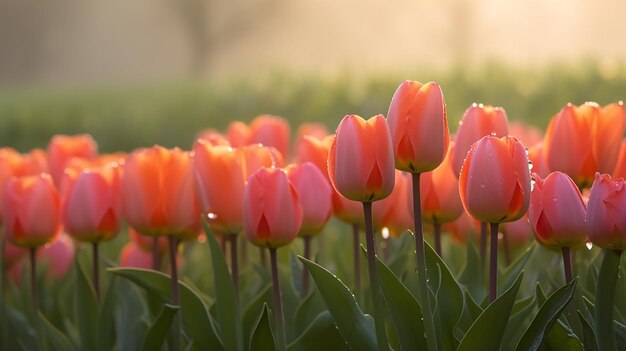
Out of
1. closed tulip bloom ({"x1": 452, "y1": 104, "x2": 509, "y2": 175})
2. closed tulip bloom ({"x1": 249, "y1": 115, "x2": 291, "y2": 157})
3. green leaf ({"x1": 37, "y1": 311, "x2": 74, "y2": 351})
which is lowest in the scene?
green leaf ({"x1": 37, "y1": 311, "x2": 74, "y2": 351})

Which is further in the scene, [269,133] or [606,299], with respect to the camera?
[269,133]

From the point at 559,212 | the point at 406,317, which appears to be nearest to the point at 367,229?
the point at 406,317

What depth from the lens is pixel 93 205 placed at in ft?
6.37

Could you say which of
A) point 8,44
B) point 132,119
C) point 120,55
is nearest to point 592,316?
point 132,119

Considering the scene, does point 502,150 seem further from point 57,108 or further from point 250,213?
point 57,108

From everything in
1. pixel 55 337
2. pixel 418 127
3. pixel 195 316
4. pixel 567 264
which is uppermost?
pixel 418 127

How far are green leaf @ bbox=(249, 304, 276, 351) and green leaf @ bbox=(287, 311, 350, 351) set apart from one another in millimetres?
116

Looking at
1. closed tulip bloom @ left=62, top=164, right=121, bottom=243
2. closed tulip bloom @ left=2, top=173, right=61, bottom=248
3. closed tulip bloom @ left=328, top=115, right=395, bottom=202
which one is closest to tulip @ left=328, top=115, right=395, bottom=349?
closed tulip bloom @ left=328, top=115, right=395, bottom=202

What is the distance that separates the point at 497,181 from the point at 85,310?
3.28ft

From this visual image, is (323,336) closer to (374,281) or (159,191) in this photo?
(374,281)

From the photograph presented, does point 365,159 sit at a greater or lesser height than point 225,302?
greater

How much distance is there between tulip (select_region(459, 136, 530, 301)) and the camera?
4.21 ft

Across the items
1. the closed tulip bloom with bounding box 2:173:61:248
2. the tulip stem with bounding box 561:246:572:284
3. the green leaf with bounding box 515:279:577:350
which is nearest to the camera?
the green leaf with bounding box 515:279:577:350

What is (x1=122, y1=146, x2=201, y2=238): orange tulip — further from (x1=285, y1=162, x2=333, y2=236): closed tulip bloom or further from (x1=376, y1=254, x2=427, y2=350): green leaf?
(x1=376, y1=254, x2=427, y2=350): green leaf
